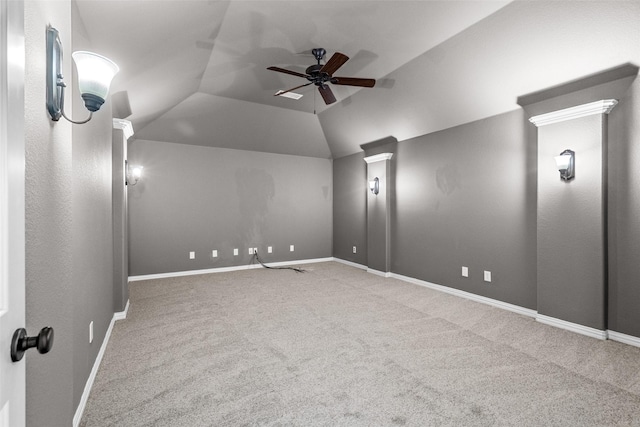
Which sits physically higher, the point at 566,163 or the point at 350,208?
the point at 566,163

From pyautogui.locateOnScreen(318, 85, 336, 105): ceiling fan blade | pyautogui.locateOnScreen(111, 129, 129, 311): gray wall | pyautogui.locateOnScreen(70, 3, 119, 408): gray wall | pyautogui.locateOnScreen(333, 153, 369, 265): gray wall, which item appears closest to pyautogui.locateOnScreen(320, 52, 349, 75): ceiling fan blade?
pyautogui.locateOnScreen(318, 85, 336, 105): ceiling fan blade

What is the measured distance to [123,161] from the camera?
3.73 meters

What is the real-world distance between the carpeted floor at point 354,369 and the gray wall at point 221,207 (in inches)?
71.2

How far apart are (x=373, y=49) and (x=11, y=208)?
144 inches

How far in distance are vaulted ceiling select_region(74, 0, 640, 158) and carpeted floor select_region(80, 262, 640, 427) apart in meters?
2.55

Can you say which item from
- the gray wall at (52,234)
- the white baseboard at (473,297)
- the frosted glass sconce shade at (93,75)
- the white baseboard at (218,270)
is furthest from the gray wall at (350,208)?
the frosted glass sconce shade at (93,75)

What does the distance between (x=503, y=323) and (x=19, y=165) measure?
4086 mm

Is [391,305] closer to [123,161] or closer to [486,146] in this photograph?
[486,146]

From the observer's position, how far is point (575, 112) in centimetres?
318

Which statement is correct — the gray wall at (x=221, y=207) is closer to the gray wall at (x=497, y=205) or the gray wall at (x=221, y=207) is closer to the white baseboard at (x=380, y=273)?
the white baseboard at (x=380, y=273)

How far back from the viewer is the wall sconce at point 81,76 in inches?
46.4

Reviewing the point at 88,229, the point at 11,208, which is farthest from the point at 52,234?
the point at 88,229

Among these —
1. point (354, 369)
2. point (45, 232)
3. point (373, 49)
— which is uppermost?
point (373, 49)

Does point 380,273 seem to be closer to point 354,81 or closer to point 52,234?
point 354,81
